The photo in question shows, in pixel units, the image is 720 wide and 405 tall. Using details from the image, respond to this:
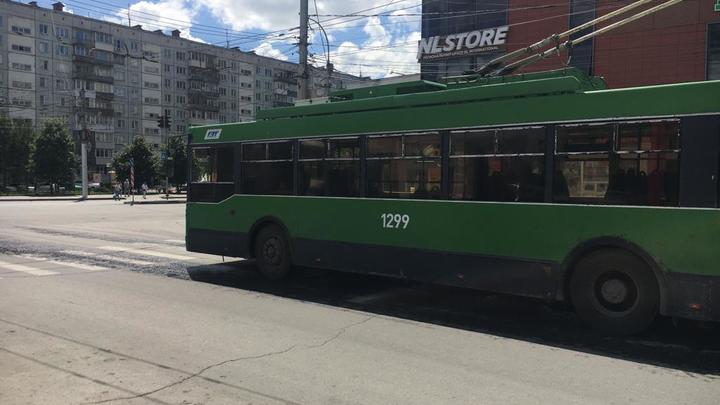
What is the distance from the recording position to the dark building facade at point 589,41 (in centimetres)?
2334

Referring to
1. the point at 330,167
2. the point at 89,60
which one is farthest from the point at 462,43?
the point at 89,60

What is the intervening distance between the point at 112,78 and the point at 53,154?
34.9 metres

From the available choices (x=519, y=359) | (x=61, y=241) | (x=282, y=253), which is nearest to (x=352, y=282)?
(x=282, y=253)

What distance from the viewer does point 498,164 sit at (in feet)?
23.4

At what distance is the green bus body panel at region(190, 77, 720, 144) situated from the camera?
591cm

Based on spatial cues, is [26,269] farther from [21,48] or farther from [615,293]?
[21,48]

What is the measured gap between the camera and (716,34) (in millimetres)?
22953

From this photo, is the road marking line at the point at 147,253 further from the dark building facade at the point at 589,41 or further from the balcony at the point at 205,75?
the balcony at the point at 205,75

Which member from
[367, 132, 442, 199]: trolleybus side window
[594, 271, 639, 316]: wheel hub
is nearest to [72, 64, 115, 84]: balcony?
[367, 132, 442, 199]: trolleybus side window

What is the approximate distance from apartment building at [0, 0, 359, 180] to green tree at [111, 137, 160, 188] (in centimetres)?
682

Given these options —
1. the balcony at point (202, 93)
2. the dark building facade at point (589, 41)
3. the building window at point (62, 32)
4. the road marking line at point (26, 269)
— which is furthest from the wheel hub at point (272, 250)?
the balcony at point (202, 93)

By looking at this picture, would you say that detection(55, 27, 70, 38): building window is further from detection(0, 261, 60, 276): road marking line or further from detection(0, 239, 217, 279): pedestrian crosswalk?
detection(0, 261, 60, 276): road marking line

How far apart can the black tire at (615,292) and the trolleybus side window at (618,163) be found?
0.71 meters

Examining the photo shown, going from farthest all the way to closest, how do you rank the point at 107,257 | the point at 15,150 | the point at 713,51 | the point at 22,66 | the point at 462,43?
1. the point at 22,66
2. the point at 15,150
3. the point at 462,43
4. the point at 713,51
5. the point at 107,257
